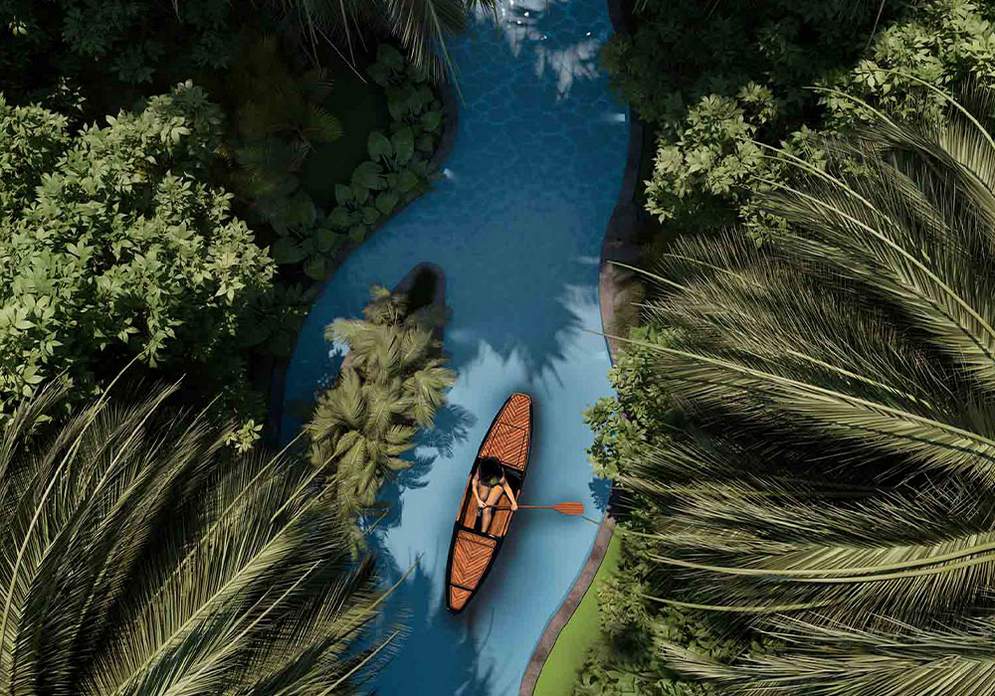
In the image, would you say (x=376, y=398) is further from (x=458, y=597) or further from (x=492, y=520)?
(x=458, y=597)

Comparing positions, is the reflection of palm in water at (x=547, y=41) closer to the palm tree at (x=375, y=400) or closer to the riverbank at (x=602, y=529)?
the riverbank at (x=602, y=529)

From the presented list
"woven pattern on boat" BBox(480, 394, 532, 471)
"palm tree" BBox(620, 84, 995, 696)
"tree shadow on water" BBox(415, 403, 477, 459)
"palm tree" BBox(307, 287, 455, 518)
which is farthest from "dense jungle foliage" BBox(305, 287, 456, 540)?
"palm tree" BBox(620, 84, 995, 696)

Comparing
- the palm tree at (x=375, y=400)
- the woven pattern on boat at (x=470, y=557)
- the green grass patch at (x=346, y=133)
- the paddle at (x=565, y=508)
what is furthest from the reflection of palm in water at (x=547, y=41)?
the woven pattern on boat at (x=470, y=557)

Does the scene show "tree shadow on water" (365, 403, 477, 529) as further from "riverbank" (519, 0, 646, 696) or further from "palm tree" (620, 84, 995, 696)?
"palm tree" (620, 84, 995, 696)

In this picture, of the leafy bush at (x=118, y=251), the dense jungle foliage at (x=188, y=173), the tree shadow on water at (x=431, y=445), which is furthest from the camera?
the tree shadow on water at (x=431, y=445)

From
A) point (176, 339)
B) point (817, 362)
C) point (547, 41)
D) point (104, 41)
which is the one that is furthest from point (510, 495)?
point (104, 41)

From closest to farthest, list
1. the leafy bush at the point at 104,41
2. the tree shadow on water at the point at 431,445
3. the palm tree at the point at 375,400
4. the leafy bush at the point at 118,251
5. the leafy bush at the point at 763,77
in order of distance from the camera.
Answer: the leafy bush at the point at 118,251 → the leafy bush at the point at 763,77 → the leafy bush at the point at 104,41 → the palm tree at the point at 375,400 → the tree shadow on water at the point at 431,445

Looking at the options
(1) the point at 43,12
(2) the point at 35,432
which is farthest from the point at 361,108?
(2) the point at 35,432

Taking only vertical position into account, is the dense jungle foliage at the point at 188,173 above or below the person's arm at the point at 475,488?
above
